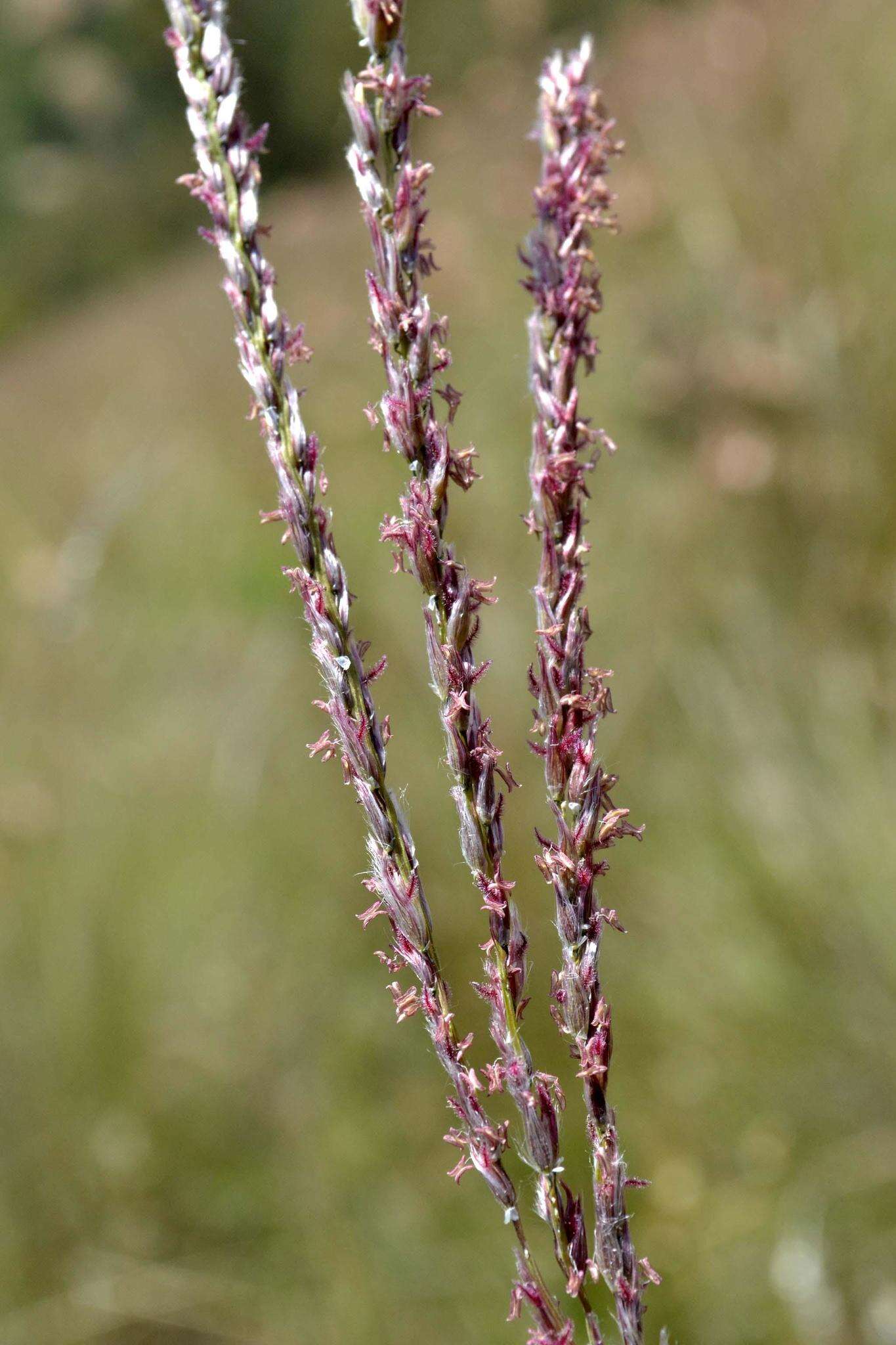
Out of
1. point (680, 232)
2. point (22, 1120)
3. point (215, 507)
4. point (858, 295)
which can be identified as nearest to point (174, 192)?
point (215, 507)

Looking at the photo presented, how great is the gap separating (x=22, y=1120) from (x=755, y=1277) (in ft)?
6.14

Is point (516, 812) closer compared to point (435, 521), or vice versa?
point (435, 521)

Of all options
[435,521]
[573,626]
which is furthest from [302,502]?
[573,626]

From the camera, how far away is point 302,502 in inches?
28.1

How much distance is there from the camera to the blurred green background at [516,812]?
2.56 m

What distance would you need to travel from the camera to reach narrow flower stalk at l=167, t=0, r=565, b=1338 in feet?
2.33

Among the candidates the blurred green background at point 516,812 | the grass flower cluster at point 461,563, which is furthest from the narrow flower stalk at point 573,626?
the blurred green background at point 516,812

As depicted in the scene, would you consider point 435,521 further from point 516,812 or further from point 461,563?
point 516,812

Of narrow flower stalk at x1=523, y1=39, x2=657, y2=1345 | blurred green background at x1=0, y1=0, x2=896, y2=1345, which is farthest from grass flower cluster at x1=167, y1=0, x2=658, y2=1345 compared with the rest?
blurred green background at x1=0, y1=0, x2=896, y2=1345

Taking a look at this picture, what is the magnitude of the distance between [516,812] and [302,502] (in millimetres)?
2313

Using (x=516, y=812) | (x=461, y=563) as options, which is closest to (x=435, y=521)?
(x=461, y=563)

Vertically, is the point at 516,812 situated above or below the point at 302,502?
above

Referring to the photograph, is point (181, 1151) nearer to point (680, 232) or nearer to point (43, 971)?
point (43, 971)

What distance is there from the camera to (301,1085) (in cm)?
299
